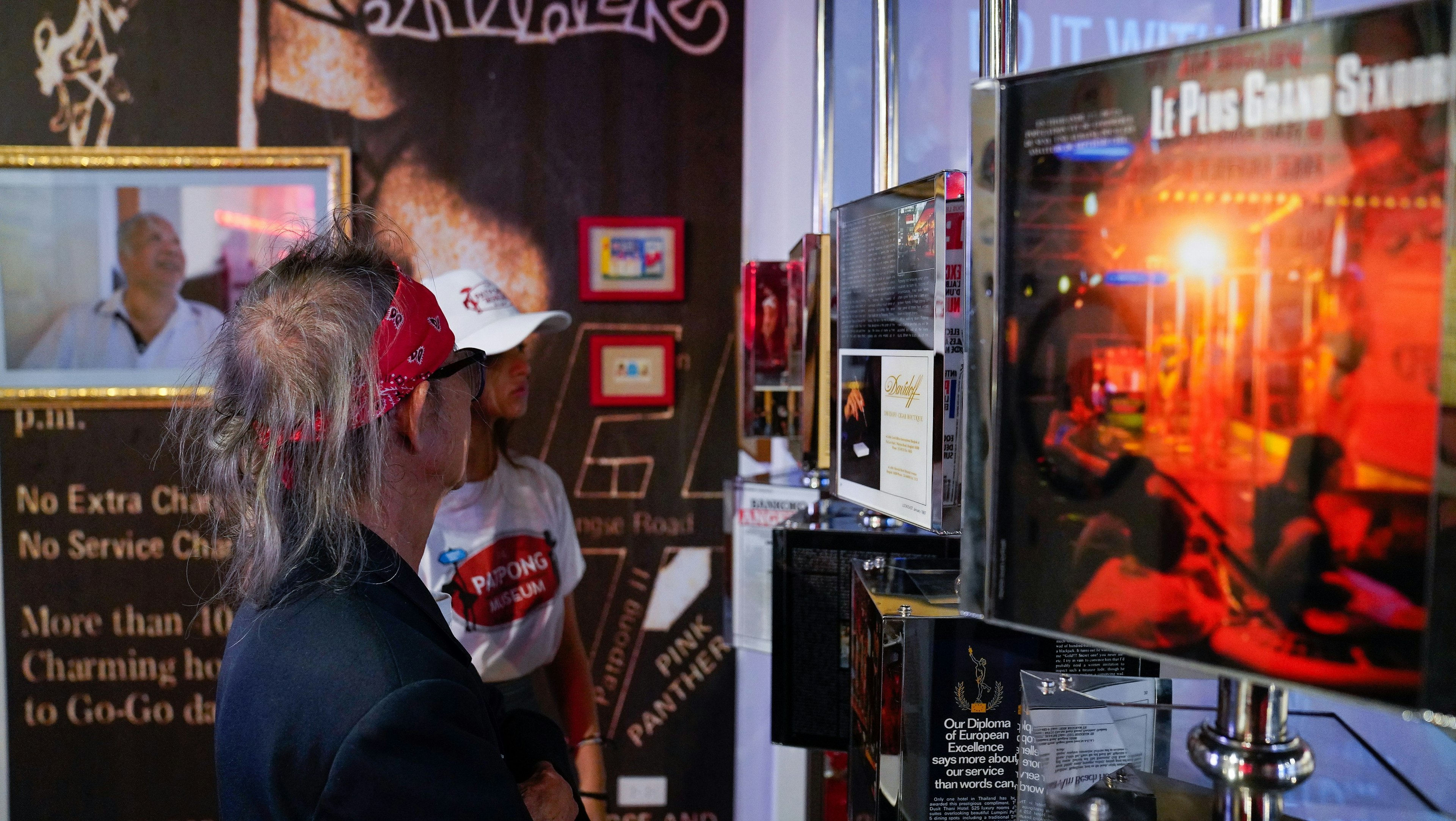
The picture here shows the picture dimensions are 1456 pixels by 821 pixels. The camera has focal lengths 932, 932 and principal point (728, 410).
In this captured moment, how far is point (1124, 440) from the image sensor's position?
558mm

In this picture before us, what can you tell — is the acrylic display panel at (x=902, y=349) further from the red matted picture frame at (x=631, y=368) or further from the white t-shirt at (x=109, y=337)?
the white t-shirt at (x=109, y=337)

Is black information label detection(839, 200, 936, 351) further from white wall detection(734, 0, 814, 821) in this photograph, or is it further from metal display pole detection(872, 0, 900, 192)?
white wall detection(734, 0, 814, 821)

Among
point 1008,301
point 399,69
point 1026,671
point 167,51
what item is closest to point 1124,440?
point 1008,301

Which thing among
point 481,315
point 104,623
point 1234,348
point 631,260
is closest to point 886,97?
point 1234,348

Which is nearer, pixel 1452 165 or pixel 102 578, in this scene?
pixel 1452 165

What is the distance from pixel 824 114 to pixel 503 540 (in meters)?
1.15

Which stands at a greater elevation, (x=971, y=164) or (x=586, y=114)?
(x=586, y=114)

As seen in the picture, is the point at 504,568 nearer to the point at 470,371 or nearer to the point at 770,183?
the point at 470,371

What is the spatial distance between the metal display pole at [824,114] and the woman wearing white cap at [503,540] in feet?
2.65

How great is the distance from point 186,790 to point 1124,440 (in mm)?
3207

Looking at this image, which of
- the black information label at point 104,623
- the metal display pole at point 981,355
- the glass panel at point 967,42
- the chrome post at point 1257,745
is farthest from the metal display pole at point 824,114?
the black information label at point 104,623

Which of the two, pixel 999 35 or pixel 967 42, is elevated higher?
pixel 967 42

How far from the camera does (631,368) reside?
2842 millimetres

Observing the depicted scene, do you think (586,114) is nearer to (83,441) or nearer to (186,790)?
(83,441)
